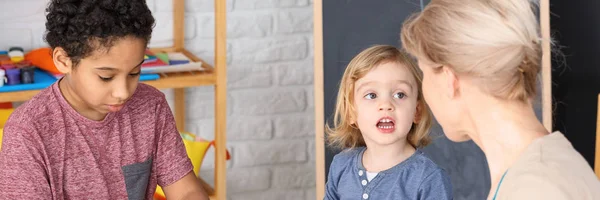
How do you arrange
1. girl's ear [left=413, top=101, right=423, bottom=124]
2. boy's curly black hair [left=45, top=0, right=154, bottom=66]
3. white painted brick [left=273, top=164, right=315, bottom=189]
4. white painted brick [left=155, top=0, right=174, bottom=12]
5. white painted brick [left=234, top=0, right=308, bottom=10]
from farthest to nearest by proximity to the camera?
white painted brick [left=273, top=164, right=315, bottom=189] < white painted brick [left=234, top=0, right=308, bottom=10] < white painted brick [left=155, top=0, right=174, bottom=12] < girl's ear [left=413, top=101, right=423, bottom=124] < boy's curly black hair [left=45, top=0, right=154, bottom=66]

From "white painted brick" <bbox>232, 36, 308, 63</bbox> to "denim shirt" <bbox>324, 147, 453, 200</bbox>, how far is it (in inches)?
40.0

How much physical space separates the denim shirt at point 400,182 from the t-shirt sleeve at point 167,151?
1.07ft

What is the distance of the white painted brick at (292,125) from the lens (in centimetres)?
323

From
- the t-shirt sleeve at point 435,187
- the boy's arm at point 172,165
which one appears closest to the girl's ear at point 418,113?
the t-shirt sleeve at point 435,187

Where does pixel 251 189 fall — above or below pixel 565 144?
below

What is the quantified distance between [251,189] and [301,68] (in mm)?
419

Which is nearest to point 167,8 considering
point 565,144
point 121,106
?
point 121,106

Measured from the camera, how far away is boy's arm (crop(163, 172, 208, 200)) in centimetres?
212

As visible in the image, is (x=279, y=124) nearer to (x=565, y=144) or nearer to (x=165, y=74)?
(x=165, y=74)

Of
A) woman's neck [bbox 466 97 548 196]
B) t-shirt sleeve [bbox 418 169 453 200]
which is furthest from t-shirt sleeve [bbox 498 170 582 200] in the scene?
t-shirt sleeve [bbox 418 169 453 200]

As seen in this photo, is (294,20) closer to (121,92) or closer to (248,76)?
(248,76)

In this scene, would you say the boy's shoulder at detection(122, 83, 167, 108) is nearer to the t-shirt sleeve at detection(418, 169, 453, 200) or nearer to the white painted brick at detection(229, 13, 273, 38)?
the t-shirt sleeve at detection(418, 169, 453, 200)

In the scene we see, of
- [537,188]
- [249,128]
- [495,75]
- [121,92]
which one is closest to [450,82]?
[495,75]

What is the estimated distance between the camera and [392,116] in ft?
6.86
